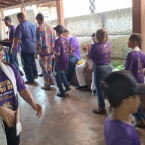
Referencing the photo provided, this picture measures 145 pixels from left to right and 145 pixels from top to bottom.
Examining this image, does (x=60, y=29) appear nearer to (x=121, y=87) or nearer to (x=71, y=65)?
(x=71, y=65)

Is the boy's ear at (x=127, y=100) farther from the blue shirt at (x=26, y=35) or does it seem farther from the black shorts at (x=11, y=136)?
the blue shirt at (x=26, y=35)

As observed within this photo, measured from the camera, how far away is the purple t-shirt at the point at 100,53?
2.88 metres

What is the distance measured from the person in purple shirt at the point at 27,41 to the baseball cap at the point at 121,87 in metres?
4.03

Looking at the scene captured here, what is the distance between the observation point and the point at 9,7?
686 cm

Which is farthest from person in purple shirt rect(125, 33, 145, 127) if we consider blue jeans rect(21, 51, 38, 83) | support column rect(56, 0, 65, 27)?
support column rect(56, 0, 65, 27)

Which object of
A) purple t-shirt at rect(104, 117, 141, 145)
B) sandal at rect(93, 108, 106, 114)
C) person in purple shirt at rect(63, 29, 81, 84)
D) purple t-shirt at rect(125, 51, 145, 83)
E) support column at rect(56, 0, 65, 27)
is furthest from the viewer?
support column at rect(56, 0, 65, 27)

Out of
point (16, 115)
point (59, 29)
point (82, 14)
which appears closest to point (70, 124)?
point (16, 115)

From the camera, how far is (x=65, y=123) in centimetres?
296

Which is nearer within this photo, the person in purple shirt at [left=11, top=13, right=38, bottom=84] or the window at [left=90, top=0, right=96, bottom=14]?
the person in purple shirt at [left=11, top=13, right=38, bottom=84]

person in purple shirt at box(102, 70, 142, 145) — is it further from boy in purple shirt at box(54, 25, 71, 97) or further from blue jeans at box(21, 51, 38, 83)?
blue jeans at box(21, 51, 38, 83)

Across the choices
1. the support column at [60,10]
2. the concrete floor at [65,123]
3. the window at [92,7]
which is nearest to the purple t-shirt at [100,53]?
the concrete floor at [65,123]

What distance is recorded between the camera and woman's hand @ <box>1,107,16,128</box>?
141 centimetres

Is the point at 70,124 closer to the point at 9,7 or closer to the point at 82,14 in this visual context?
the point at 82,14

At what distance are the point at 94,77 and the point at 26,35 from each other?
242cm
